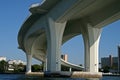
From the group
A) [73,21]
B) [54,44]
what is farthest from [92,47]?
[54,44]

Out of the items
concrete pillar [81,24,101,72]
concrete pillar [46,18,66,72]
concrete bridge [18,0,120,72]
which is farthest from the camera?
concrete pillar [81,24,101,72]

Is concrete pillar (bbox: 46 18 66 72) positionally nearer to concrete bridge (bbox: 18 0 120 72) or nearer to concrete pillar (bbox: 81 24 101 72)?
concrete bridge (bbox: 18 0 120 72)

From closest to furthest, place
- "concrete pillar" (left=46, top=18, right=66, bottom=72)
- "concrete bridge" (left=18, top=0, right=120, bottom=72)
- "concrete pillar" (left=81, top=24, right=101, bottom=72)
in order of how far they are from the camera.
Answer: "concrete bridge" (left=18, top=0, right=120, bottom=72), "concrete pillar" (left=46, top=18, right=66, bottom=72), "concrete pillar" (left=81, top=24, right=101, bottom=72)

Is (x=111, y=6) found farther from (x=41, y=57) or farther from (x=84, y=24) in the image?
(x=41, y=57)

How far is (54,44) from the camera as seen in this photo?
176ft

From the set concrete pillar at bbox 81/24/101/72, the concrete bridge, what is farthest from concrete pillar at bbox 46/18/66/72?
concrete pillar at bbox 81/24/101/72

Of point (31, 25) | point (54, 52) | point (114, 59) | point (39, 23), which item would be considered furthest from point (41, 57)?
point (114, 59)

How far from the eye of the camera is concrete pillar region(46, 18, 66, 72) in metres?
53.0

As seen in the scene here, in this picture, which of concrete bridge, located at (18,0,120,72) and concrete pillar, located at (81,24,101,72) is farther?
concrete pillar, located at (81,24,101,72)

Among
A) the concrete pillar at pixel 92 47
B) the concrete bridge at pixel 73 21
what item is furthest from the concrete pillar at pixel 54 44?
the concrete pillar at pixel 92 47

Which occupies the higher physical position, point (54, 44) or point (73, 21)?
point (73, 21)

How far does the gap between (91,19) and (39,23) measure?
10496 millimetres

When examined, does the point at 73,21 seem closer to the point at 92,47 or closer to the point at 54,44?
the point at 92,47

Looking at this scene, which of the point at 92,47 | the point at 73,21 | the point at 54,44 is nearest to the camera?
the point at 54,44
